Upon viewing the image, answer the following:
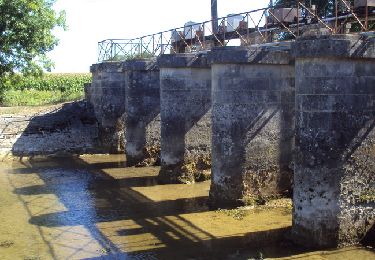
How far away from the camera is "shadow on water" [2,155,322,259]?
34.3 ft

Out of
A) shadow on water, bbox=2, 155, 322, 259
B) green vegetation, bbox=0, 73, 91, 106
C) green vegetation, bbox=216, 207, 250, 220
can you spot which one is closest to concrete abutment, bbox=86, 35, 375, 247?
green vegetation, bbox=216, 207, 250, 220

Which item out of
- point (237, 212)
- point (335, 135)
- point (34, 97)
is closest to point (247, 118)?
point (237, 212)

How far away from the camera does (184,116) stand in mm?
17281

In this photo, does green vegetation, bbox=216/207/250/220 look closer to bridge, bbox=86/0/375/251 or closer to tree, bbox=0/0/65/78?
bridge, bbox=86/0/375/251

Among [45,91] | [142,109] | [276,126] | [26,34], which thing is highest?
[26,34]

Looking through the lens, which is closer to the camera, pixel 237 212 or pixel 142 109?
pixel 237 212

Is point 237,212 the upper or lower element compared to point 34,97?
lower

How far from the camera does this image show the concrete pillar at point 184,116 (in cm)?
1716

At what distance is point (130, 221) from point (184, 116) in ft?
18.2

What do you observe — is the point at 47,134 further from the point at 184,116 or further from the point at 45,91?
the point at 45,91

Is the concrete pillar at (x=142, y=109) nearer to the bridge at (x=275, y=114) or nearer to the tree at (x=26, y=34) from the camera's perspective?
the bridge at (x=275, y=114)

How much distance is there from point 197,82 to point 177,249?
314 inches

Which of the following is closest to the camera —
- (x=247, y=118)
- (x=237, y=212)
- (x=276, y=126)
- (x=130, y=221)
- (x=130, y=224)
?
(x=130, y=224)

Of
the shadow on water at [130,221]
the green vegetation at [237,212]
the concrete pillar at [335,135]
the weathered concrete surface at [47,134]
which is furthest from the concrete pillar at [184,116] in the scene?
the weathered concrete surface at [47,134]
